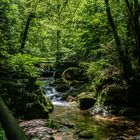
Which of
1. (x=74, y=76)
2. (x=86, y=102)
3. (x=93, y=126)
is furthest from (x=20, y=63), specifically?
(x=74, y=76)

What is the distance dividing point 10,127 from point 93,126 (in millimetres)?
10840

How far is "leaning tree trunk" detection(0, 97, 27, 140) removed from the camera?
209cm

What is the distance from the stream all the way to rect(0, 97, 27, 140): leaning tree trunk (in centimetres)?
797

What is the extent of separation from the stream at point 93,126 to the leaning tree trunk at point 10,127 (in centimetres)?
797

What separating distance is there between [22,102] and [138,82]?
7240 mm

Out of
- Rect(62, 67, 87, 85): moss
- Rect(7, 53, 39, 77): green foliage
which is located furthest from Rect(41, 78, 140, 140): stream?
Rect(62, 67, 87, 85): moss

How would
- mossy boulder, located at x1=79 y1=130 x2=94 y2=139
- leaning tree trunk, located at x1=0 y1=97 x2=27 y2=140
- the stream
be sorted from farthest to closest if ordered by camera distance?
the stream
mossy boulder, located at x1=79 y1=130 x2=94 y2=139
leaning tree trunk, located at x1=0 y1=97 x2=27 y2=140

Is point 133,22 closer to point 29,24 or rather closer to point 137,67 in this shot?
point 137,67

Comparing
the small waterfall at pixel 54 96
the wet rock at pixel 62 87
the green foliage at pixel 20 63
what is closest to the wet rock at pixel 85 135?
the green foliage at pixel 20 63

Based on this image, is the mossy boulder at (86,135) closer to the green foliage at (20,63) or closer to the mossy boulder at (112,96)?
the green foliage at (20,63)

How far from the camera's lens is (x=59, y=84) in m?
26.0

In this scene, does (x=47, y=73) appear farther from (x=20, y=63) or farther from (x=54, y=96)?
(x=20, y=63)

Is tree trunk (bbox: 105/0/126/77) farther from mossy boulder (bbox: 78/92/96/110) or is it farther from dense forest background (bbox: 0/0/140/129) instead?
mossy boulder (bbox: 78/92/96/110)

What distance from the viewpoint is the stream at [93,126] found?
10711 millimetres
